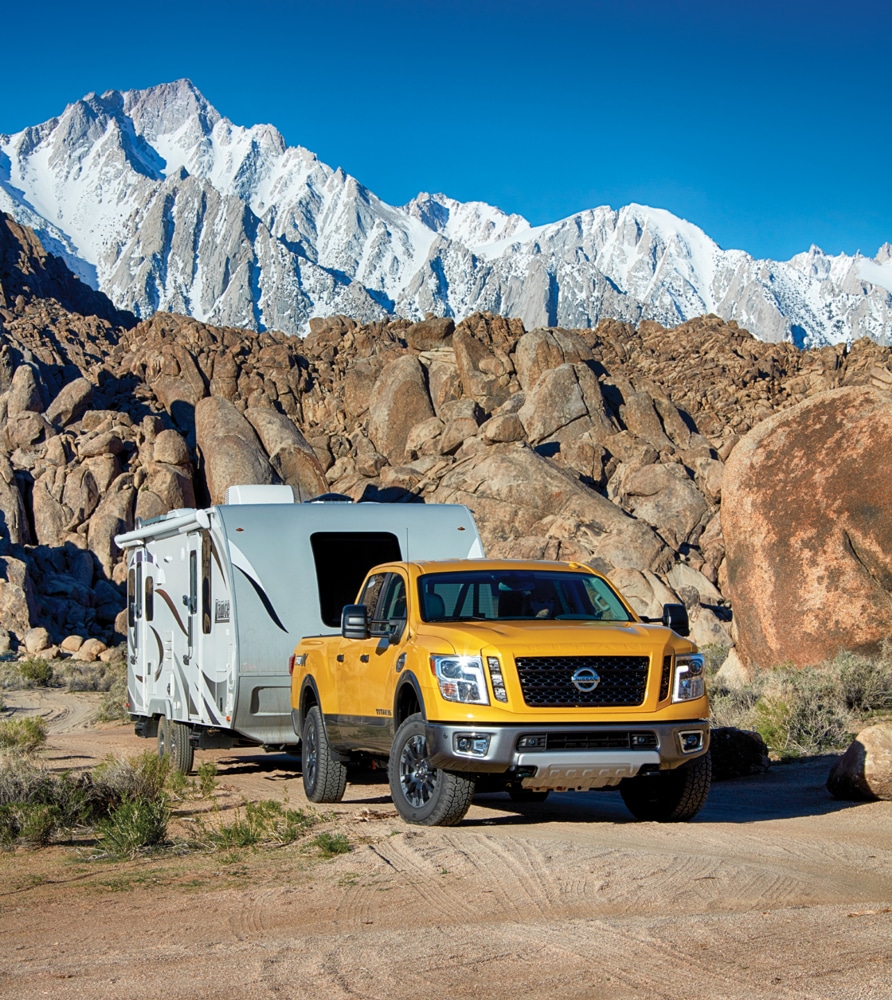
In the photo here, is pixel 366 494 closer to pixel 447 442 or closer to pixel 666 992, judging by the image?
pixel 447 442

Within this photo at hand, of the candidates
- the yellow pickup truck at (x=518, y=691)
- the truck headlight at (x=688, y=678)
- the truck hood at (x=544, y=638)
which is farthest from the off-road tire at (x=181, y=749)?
the truck headlight at (x=688, y=678)

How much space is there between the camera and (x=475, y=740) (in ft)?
27.2

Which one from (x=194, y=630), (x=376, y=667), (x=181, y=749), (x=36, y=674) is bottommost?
(x=36, y=674)

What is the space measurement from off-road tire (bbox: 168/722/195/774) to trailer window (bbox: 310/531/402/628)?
8.26 feet

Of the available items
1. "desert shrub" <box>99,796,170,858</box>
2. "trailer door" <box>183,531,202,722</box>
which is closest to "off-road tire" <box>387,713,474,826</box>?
"desert shrub" <box>99,796,170,858</box>

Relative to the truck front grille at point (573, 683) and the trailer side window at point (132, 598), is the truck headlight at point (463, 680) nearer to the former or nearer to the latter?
the truck front grille at point (573, 683)

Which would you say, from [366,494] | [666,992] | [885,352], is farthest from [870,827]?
[885,352]

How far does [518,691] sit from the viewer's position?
840 cm

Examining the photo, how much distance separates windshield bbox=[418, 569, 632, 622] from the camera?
32.1 ft

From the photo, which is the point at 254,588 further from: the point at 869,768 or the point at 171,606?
the point at 869,768

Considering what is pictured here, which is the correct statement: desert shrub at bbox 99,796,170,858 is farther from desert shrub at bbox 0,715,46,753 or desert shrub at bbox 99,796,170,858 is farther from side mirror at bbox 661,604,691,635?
desert shrub at bbox 0,715,46,753

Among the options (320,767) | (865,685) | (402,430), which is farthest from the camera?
(402,430)

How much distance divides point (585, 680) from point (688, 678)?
955 millimetres

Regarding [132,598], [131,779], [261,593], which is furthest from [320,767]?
[132,598]
